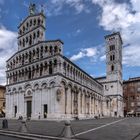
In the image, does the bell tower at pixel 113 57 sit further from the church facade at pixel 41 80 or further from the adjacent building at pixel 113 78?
the church facade at pixel 41 80

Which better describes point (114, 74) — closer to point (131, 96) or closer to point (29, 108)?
point (131, 96)

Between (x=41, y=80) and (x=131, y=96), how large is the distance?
63.2m

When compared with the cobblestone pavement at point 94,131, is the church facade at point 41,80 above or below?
above

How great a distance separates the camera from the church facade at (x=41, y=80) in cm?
4909

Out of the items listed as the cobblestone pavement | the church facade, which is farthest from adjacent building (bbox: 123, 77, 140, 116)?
the cobblestone pavement

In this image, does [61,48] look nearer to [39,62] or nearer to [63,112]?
[39,62]

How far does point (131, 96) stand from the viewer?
106 metres

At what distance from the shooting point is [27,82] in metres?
54.4

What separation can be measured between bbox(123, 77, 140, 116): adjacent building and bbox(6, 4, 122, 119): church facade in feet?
140

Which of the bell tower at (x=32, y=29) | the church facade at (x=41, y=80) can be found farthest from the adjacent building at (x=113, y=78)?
the bell tower at (x=32, y=29)

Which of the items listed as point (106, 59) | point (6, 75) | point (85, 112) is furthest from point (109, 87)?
point (6, 75)

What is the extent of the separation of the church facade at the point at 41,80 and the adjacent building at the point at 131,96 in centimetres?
4277

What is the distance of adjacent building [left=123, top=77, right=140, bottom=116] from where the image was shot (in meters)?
103

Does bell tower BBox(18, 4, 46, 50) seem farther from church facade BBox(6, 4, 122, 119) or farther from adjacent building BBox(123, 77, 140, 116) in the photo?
adjacent building BBox(123, 77, 140, 116)
